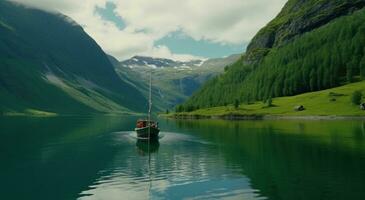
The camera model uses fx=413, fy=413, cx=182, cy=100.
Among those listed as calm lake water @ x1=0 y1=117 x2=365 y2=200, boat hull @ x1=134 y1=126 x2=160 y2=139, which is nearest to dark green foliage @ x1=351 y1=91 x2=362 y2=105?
calm lake water @ x1=0 y1=117 x2=365 y2=200

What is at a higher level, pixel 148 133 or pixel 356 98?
pixel 356 98

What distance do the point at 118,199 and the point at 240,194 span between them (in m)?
12.3

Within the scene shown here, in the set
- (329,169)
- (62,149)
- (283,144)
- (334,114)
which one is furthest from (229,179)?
(334,114)

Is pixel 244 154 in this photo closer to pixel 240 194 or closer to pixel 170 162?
pixel 170 162

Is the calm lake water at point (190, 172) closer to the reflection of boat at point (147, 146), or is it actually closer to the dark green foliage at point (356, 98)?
the reflection of boat at point (147, 146)

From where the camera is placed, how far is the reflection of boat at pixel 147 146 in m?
83.2

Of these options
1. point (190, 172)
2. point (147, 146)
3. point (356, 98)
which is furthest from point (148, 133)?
point (356, 98)

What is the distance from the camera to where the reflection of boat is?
83.2m

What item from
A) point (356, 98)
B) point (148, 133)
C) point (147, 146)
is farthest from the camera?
point (356, 98)

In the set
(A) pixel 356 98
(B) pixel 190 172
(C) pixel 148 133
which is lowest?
(B) pixel 190 172

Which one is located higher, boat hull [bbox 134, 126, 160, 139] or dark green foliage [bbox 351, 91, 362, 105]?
dark green foliage [bbox 351, 91, 362, 105]

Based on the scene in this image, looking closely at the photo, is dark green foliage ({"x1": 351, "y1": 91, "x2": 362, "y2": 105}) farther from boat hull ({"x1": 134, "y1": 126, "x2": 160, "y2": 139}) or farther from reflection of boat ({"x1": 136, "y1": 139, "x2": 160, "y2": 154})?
reflection of boat ({"x1": 136, "y1": 139, "x2": 160, "y2": 154})

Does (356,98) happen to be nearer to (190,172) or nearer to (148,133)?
(148,133)

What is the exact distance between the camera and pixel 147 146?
9156 cm
